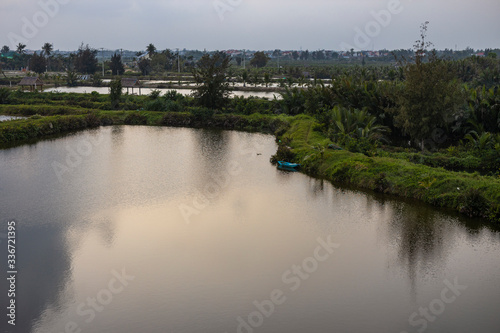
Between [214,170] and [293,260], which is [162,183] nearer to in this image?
[214,170]

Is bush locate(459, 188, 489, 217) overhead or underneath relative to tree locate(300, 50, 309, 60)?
underneath

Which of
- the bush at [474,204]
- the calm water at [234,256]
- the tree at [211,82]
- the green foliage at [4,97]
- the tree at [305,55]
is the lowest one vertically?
the calm water at [234,256]

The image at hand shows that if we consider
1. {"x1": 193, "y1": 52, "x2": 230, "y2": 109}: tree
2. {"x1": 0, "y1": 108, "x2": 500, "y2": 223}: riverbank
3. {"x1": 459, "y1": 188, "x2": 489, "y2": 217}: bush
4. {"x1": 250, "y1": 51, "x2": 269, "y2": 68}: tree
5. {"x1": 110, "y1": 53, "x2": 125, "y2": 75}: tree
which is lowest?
{"x1": 459, "y1": 188, "x2": 489, "y2": 217}: bush

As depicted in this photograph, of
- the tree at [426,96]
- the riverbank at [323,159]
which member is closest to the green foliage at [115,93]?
the riverbank at [323,159]

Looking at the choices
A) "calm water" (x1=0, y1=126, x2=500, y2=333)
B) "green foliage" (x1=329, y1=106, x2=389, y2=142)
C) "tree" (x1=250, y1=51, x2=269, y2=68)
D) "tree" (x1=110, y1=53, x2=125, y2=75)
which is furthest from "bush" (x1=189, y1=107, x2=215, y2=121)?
"tree" (x1=250, y1=51, x2=269, y2=68)

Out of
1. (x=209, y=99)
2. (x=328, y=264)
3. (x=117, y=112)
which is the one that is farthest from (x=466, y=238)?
(x=117, y=112)

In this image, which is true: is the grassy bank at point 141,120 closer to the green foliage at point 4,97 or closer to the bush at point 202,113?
the bush at point 202,113

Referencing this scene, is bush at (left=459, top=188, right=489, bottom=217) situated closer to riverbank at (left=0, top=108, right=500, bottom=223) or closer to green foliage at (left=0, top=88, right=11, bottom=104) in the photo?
riverbank at (left=0, top=108, right=500, bottom=223)
